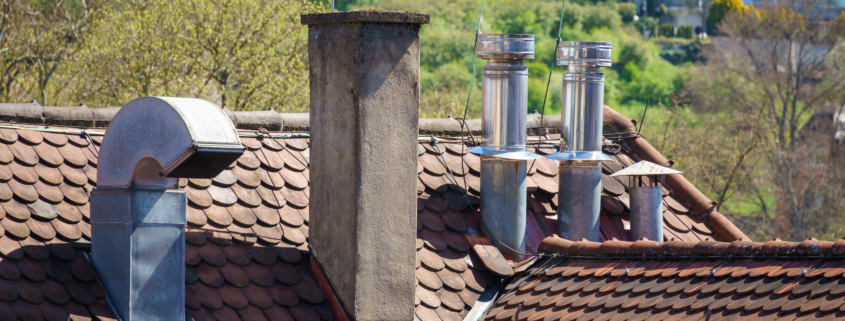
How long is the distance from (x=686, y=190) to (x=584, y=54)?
1.67 meters

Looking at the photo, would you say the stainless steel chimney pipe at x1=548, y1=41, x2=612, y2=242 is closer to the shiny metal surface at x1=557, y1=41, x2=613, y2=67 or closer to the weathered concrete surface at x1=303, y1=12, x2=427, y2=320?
the shiny metal surface at x1=557, y1=41, x2=613, y2=67

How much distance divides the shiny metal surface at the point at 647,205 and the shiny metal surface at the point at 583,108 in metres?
A: 0.39

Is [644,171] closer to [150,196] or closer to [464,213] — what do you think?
[464,213]

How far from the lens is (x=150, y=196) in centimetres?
400

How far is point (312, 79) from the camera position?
4684 mm

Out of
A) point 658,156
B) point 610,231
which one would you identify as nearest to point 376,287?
point 610,231

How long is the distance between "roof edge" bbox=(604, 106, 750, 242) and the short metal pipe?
3.87 ft

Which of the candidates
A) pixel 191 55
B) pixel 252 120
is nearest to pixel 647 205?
pixel 252 120

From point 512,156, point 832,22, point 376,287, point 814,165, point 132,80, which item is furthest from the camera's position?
point 832,22

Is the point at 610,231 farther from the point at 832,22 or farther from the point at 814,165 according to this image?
the point at 832,22

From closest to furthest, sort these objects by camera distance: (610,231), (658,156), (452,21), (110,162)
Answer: (110,162), (610,231), (658,156), (452,21)

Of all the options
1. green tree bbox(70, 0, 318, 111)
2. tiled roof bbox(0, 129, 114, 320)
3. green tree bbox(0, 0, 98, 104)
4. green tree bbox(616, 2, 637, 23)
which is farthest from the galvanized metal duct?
green tree bbox(616, 2, 637, 23)

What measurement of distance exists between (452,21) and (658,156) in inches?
1590

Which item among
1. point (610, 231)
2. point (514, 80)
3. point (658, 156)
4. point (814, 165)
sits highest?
point (514, 80)
